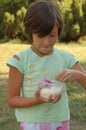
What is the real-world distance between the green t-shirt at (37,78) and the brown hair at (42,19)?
14 cm

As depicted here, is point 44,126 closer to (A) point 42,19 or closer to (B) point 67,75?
(B) point 67,75

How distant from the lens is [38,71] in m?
1.95

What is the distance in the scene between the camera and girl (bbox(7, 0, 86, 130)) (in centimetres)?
188

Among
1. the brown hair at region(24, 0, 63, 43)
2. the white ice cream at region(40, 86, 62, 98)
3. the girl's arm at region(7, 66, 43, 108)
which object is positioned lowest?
the girl's arm at region(7, 66, 43, 108)

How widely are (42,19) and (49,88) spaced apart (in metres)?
0.36

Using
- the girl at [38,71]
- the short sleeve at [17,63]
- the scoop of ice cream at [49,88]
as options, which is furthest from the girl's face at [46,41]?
the scoop of ice cream at [49,88]

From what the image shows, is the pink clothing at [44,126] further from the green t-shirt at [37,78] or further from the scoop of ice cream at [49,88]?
the scoop of ice cream at [49,88]

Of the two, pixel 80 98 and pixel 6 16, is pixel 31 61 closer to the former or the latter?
pixel 80 98

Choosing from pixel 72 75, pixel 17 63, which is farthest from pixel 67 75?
pixel 17 63

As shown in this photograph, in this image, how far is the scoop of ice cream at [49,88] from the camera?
1714mm

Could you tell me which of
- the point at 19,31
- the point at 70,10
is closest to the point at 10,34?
the point at 19,31

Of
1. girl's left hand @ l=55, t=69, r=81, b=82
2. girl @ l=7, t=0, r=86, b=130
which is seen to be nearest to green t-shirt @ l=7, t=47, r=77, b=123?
girl @ l=7, t=0, r=86, b=130

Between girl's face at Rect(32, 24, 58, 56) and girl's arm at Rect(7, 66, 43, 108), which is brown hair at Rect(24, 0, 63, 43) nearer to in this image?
girl's face at Rect(32, 24, 58, 56)

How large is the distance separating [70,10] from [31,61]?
38.6 feet
